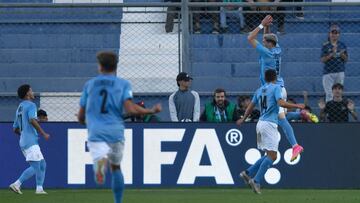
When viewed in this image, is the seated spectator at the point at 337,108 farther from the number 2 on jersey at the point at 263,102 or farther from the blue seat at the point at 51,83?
the blue seat at the point at 51,83

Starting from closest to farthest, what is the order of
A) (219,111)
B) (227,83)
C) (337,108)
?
(219,111) < (337,108) < (227,83)

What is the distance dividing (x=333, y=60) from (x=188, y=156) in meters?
3.62

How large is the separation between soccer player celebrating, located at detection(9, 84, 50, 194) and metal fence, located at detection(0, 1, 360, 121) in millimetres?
2912

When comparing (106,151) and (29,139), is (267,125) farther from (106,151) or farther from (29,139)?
(106,151)

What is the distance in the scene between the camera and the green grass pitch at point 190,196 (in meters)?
14.9

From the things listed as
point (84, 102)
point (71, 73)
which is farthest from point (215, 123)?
point (84, 102)

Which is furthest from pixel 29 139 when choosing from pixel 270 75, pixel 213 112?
pixel 270 75

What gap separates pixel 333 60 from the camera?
66.9ft

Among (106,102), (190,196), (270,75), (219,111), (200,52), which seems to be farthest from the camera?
(200,52)

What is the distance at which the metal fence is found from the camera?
67.1 ft

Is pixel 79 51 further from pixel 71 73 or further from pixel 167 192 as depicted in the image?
pixel 167 192

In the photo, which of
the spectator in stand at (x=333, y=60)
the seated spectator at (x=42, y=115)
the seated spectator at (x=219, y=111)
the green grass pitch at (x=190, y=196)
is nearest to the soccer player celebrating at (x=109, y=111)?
the green grass pitch at (x=190, y=196)

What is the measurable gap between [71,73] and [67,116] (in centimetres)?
125

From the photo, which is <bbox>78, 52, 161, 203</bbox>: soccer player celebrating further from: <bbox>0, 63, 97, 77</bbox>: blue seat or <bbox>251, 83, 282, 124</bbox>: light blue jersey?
<bbox>0, 63, 97, 77</bbox>: blue seat
